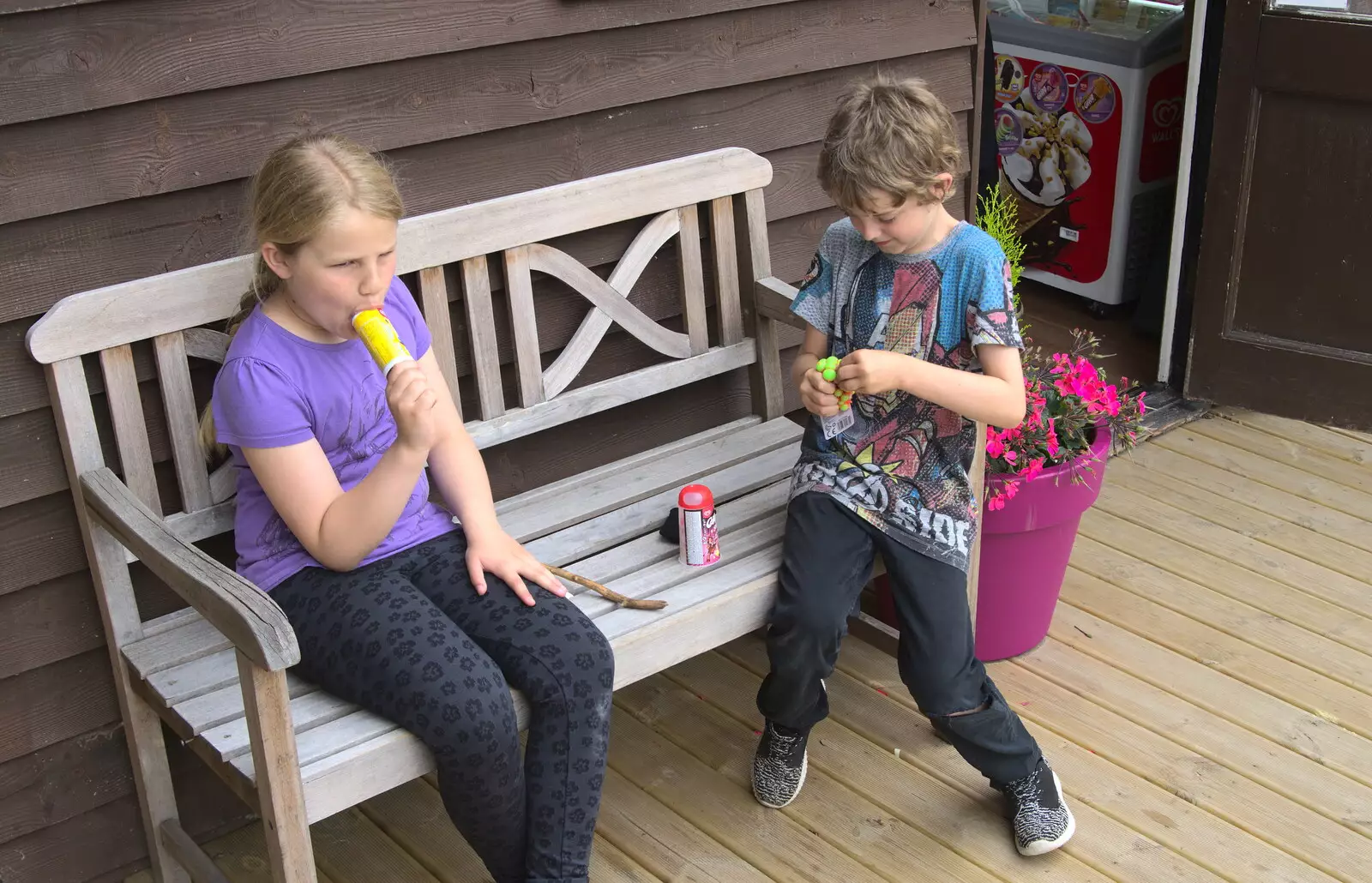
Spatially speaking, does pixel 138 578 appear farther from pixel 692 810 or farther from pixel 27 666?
pixel 692 810

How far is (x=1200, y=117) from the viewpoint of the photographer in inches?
153

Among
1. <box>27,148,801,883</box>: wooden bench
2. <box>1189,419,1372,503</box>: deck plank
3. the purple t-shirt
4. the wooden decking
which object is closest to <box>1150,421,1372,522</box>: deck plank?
<box>1189,419,1372,503</box>: deck plank

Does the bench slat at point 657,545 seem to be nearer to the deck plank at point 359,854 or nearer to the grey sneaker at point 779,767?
the grey sneaker at point 779,767

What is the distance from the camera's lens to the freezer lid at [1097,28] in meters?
4.40

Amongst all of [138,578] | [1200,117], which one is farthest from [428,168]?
[1200,117]

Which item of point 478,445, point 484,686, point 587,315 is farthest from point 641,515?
point 484,686

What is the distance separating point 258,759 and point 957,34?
87.8 inches

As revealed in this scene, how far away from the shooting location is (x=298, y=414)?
196 centimetres

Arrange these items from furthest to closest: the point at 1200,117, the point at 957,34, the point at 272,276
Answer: the point at 1200,117 → the point at 957,34 → the point at 272,276

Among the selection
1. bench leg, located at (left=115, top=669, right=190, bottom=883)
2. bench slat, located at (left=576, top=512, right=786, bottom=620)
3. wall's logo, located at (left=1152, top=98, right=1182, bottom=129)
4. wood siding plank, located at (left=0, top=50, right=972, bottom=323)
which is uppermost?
wood siding plank, located at (left=0, top=50, right=972, bottom=323)

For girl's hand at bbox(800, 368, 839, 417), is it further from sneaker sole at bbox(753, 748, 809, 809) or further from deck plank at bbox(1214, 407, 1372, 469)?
deck plank at bbox(1214, 407, 1372, 469)

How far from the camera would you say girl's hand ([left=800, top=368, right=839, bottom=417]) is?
7.25ft

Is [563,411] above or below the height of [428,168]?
below

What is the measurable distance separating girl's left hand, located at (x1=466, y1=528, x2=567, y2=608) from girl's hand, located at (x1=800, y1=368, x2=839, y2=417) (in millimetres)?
513
